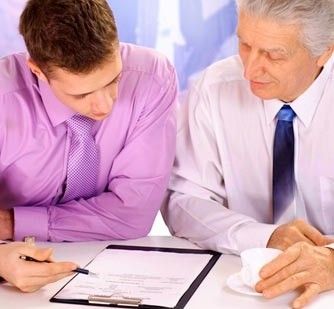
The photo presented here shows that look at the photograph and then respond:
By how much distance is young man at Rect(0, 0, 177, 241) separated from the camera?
2195 millimetres

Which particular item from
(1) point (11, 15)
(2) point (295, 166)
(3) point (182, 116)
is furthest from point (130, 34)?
(2) point (295, 166)

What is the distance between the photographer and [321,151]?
7.44 feet

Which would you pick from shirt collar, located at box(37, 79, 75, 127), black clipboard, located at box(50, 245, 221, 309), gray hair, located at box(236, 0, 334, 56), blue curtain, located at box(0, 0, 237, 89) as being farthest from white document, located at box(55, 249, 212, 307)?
blue curtain, located at box(0, 0, 237, 89)

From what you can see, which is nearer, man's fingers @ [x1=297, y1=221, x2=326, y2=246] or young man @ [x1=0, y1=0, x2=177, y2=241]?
man's fingers @ [x1=297, y1=221, x2=326, y2=246]

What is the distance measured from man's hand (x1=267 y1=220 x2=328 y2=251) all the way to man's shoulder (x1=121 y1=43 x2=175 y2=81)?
55 centimetres

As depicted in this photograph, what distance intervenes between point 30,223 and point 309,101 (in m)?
0.78

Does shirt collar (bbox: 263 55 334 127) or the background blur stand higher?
shirt collar (bbox: 263 55 334 127)

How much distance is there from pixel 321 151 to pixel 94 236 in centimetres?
63

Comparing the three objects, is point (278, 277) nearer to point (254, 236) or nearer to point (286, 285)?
point (286, 285)

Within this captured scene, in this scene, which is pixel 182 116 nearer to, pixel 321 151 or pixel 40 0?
pixel 321 151

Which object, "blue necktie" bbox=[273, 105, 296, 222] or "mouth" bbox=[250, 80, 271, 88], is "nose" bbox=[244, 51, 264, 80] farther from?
"blue necktie" bbox=[273, 105, 296, 222]

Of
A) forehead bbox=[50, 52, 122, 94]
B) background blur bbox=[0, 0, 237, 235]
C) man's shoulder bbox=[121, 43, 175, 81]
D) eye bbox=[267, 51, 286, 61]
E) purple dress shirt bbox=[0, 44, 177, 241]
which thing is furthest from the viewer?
background blur bbox=[0, 0, 237, 235]

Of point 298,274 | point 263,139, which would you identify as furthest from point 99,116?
point 298,274

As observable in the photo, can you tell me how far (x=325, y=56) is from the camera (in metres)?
Result: 2.16
